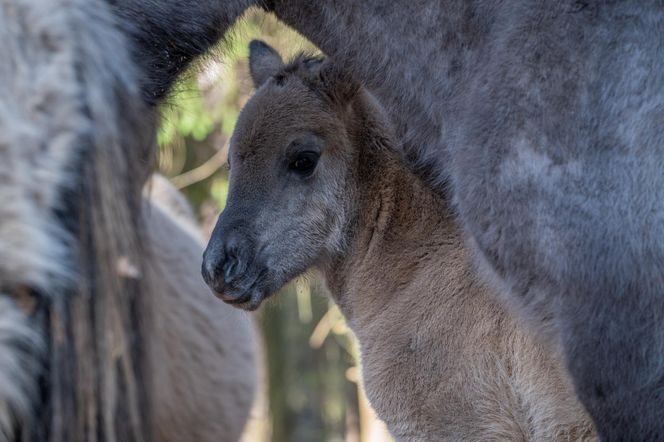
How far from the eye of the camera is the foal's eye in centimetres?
386

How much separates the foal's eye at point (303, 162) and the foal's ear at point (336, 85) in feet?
0.85

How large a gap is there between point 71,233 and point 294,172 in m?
1.92

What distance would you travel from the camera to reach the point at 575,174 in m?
2.48

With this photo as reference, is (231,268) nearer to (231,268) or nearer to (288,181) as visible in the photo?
(231,268)

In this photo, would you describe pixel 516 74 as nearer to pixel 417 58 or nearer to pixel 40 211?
pixel 417 58

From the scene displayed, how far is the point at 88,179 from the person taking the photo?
2008 mm

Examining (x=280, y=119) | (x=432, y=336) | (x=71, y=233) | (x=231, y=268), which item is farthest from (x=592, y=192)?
(x=280, y=119)

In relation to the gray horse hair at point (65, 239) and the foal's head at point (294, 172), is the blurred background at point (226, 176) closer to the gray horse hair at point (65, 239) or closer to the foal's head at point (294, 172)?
the foal's head at point (294, 172)

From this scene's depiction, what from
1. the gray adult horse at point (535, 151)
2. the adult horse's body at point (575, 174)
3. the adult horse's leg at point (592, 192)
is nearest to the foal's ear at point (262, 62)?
the gray adult horse at point (535, 151)

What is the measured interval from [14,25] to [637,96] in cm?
159

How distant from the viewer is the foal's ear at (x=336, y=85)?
153 inches

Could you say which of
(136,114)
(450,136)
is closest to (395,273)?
(450,136)

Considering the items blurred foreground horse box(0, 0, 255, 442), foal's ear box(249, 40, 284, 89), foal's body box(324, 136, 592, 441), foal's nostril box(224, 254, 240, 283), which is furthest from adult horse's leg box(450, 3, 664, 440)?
foal's ear box(249, 40, 284, 89)

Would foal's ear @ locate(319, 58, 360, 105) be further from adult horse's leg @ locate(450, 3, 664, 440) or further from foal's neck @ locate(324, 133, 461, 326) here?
adult horse's leg @ locate(450, 3, 664, 440)
